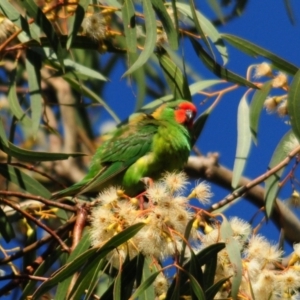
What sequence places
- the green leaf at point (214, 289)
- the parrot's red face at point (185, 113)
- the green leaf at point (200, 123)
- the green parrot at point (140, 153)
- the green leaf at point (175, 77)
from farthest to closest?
the parrot's red face at point (185, 113) → the green parrot at point (140, 153) → the green leaf at point (200, 123) → the green leaf at point (175, 77) → the green leaf at point (214, 289)

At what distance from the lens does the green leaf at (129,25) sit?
9.43 ft

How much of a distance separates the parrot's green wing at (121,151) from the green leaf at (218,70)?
582mm

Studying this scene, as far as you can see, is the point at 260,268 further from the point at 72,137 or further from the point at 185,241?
the point at 72,137

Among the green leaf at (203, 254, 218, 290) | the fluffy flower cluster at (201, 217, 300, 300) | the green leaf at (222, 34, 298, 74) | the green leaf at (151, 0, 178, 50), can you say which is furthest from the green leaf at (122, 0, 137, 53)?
the green leaf at (203, 254, 218, 290)

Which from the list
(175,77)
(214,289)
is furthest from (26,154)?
(214,289)

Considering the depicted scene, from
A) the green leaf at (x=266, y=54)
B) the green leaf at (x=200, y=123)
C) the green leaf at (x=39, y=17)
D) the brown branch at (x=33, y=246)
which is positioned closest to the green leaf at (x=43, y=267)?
the brown branch at (x=33, y=246)

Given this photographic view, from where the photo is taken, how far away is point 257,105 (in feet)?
9.99

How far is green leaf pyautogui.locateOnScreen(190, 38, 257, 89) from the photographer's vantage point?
2937mm

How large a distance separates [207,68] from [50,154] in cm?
59

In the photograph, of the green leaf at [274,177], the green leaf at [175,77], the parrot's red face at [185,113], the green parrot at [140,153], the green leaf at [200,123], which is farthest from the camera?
the parrot's red face at [185,113]

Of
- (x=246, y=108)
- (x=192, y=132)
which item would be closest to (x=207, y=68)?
(x=246, y=108)

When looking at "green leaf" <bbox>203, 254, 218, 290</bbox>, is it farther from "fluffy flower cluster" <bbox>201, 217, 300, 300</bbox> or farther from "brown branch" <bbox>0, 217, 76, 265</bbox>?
"brown branch" <bbox>0, 217, 76, 265</bbox>

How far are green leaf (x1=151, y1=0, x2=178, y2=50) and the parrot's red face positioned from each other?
0.78m

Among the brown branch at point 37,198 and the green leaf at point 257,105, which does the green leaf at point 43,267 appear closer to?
the brown branch at point 37,198
